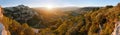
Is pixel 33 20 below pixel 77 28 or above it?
below

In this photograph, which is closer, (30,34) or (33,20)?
(30,34)

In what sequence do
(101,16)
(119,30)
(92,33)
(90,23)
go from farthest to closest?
(90,23) < (101,16) < (92,33) < (119,30)

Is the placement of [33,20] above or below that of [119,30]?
below

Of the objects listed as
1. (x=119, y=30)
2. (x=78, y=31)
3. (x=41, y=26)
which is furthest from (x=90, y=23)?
(x=41, y=26)

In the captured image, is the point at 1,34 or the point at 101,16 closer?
the point at 1,34

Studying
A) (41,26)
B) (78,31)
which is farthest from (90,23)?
(41,26)

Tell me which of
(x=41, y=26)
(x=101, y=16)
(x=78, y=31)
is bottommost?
(x=41, y=26)

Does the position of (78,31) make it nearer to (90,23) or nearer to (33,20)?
(90,23)

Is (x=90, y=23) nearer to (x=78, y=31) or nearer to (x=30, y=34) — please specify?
(x=78, y=31)

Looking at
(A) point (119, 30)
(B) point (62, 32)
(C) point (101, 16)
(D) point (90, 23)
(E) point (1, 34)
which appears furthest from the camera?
(B) point (62, 32)
